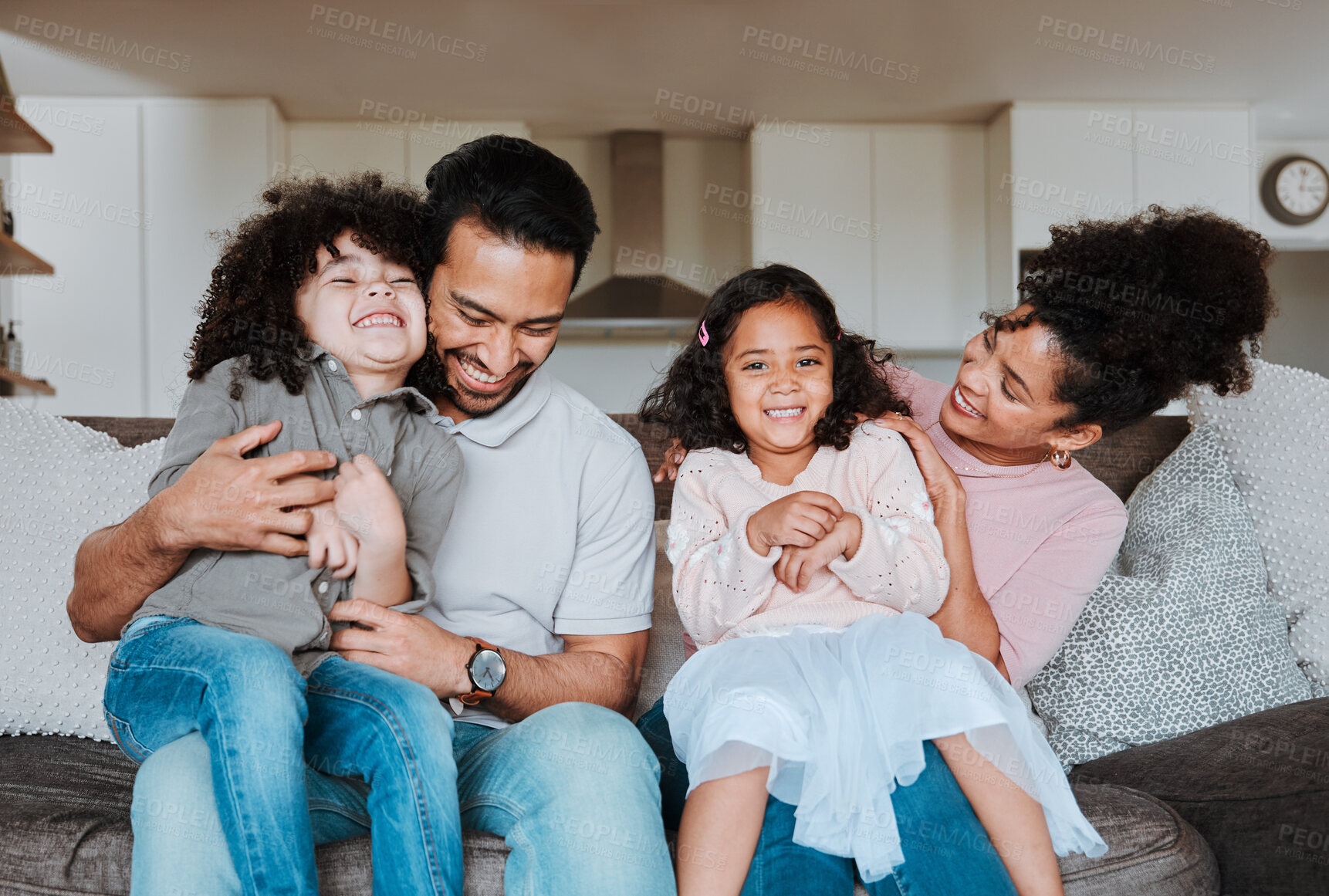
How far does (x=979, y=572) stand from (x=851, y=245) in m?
3.90

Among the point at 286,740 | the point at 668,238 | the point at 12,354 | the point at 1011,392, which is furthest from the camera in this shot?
the point at 668,238

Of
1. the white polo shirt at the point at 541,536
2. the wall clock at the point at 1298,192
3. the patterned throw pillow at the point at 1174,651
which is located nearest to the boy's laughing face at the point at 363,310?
the white polo shirt at the point at 541,536

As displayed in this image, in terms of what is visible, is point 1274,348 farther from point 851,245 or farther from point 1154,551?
point 1154,551

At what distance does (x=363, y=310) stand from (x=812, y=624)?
0.72 metres

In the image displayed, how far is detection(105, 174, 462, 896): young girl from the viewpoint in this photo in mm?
1016

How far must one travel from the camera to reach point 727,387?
1.57 m

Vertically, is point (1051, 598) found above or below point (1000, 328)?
below

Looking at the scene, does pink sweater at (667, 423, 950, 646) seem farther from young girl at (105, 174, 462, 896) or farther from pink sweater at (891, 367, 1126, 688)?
young girl at (105, 174, 462, 896)

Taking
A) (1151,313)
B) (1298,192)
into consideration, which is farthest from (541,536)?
(1298,192)

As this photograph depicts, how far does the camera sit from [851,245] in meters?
5.21

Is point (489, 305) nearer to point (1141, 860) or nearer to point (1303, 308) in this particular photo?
point (1141, 860)

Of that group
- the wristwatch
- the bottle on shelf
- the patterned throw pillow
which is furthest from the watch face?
the bottle on shelf

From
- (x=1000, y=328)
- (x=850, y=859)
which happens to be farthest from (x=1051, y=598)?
(x=850, y=859)

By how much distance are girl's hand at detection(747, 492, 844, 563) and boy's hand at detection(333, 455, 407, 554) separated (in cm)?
46
